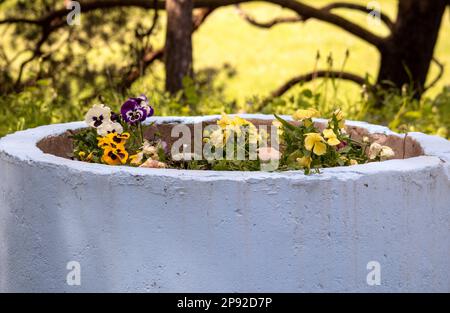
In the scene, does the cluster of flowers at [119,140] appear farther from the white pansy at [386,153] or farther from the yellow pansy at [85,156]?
the white pansy at [386,153]

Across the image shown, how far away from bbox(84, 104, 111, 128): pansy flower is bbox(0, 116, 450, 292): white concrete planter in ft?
1.61

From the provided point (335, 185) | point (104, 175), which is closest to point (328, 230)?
point (335, 185)

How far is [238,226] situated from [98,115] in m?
0.99

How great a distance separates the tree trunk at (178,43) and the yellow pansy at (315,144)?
124 inches

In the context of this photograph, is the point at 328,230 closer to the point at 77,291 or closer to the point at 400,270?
the point at 400,270

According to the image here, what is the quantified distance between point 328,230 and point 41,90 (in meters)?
4.51

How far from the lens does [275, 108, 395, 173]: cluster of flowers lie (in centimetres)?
297

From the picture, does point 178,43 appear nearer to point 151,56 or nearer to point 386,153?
point 151,56

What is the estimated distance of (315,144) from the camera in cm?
297

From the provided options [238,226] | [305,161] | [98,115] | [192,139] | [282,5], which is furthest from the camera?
[282,5]

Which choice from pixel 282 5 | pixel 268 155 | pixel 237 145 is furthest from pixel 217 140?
pixel 282 5

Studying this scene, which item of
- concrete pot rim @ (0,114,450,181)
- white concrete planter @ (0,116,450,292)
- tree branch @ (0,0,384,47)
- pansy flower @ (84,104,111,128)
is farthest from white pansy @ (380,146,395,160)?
tree branch @ (0,0,384,47)

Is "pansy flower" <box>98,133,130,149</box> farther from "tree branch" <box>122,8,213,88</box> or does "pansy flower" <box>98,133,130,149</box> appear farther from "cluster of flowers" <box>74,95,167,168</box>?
"tree branch" <box>122,8,213,88</box>

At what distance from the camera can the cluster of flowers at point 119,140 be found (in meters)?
3.33
